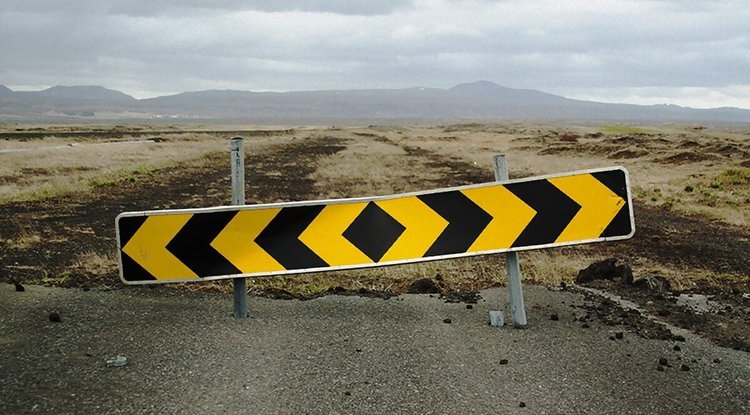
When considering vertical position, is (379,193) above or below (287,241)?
below

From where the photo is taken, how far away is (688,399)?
15.6 feet

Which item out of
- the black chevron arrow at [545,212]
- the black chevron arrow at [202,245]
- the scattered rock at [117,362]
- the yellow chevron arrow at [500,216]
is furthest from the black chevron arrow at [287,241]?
the black chevron arrow at [545,212]

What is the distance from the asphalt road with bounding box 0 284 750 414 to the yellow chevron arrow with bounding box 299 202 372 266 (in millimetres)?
587

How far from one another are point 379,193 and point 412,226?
19.9 meters

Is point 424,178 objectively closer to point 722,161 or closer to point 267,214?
point 722,161

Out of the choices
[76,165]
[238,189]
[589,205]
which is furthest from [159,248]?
[76,165]

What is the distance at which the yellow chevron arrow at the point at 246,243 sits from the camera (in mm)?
6047

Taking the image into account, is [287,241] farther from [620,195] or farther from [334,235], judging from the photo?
[620,195]

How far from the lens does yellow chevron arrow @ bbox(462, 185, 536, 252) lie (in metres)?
6.14

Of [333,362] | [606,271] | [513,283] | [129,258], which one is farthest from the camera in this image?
[606,271]

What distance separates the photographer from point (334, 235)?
6.13m

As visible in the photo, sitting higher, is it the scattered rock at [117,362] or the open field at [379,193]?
the scattered rock at [117,362]

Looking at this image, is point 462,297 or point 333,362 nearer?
point 333,362

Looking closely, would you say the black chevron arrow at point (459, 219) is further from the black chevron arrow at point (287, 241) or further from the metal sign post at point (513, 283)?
the black chevron arrow at point (287, 241)
